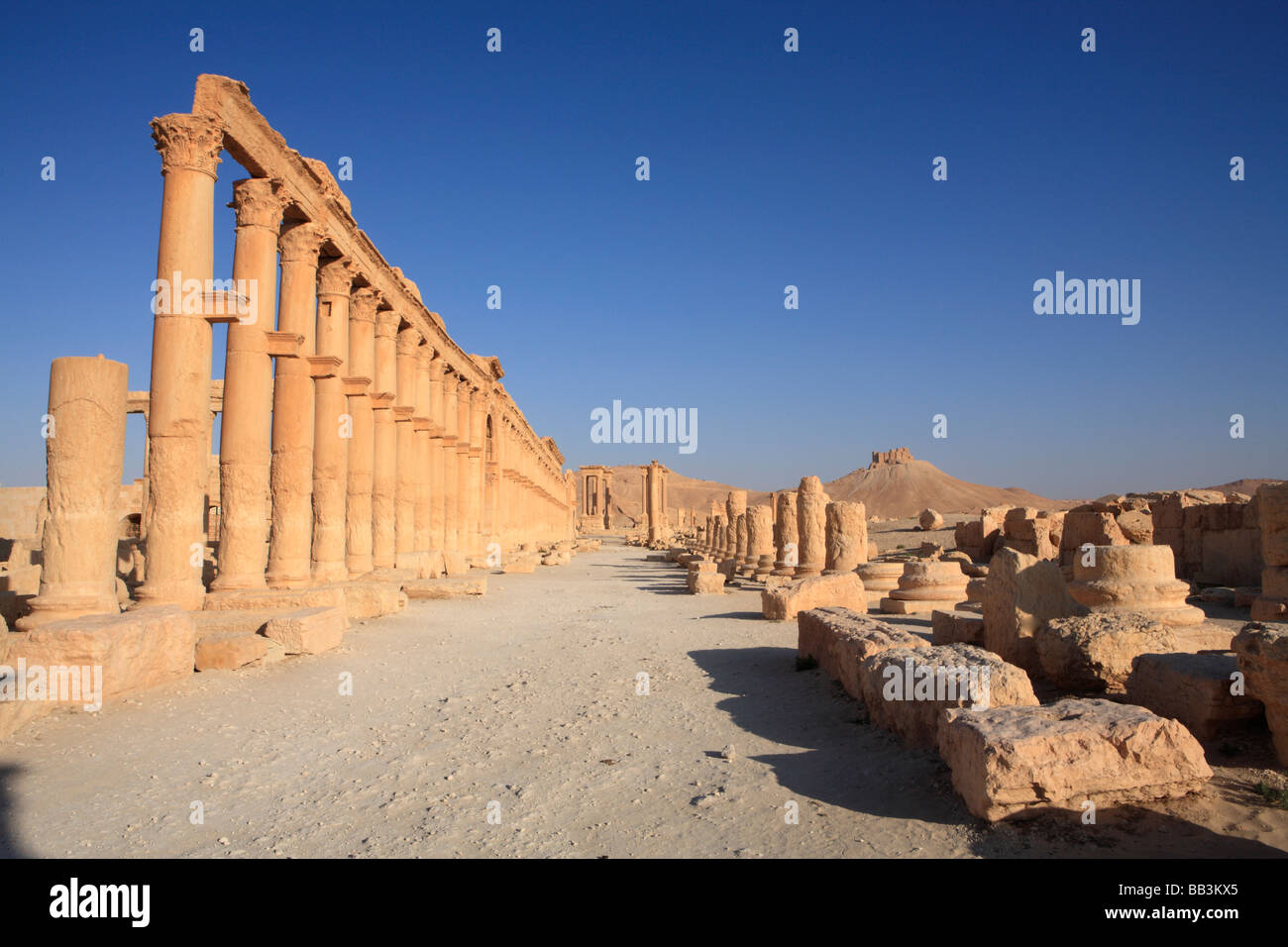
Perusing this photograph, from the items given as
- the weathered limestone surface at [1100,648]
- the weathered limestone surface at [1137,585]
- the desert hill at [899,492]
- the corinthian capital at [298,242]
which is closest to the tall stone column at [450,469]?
the corinthian capital at [298,242]

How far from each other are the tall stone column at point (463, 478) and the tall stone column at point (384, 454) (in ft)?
23.3

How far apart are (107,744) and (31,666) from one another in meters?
1.28

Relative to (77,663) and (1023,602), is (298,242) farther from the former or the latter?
(1023,602)

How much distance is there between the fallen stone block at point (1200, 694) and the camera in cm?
472

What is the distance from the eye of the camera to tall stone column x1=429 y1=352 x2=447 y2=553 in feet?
74.8

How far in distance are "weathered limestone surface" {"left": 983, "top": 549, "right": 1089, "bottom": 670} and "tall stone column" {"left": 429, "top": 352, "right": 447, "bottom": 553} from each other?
1746 cm

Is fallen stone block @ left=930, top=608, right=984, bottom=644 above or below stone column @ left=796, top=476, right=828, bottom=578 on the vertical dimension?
below

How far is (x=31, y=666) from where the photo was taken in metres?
6.15

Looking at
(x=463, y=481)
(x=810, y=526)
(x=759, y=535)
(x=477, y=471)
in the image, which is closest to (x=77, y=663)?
(x=810, y=526)

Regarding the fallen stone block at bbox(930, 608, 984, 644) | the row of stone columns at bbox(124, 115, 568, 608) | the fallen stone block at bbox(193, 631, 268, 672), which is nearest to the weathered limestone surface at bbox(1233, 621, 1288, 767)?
the fallen stone block at bbox(930, 608, 984, 644)

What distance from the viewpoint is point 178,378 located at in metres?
9.46

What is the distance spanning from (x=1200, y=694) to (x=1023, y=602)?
209 cm

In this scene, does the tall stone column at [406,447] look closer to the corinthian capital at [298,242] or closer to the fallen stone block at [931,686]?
the corinthian capital at [298,242]

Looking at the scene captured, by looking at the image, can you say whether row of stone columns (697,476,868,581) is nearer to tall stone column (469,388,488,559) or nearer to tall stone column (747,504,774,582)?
tall stone column (747,504,774,582)
